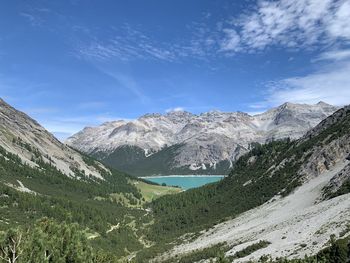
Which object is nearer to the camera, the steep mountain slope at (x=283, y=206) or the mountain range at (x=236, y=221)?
the mountain range at (x=236, y=221)

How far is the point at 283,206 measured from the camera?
383 feet

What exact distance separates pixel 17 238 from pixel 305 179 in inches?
4256

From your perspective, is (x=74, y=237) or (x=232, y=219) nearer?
(x=74, y=237)

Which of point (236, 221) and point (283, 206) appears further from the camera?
point (236, 221)

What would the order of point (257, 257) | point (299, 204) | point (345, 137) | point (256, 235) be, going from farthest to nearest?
point (345, 137) < point (299, 204) < point (256, 235) < point (257, 257)

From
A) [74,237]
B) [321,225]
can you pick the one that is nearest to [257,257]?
[321,225]

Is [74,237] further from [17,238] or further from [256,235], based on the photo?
[256,235]

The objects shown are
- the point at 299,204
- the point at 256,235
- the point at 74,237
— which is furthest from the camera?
the point at 299,204

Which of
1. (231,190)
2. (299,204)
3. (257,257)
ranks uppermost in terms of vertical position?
(231,190)

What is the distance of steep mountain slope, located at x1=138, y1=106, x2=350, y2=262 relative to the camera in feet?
252

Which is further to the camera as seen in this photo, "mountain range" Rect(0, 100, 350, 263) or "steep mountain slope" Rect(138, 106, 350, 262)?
"steep mountain slope" Rect(138, 106, 350, 262)

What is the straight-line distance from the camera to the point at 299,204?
11169 centimetres

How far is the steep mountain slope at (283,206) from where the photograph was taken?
76.8 meters

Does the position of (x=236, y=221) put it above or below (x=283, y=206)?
below
